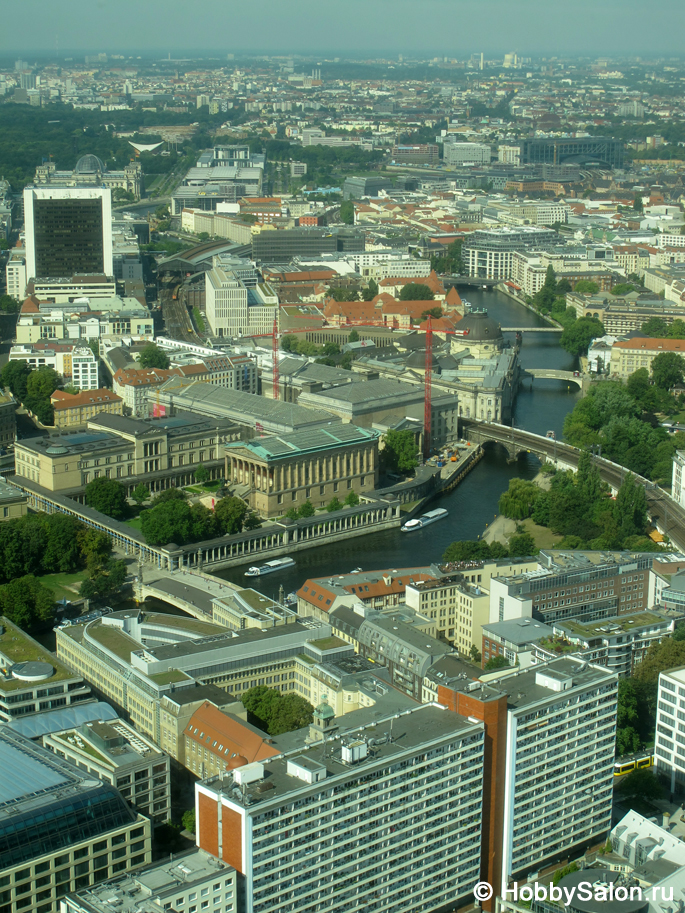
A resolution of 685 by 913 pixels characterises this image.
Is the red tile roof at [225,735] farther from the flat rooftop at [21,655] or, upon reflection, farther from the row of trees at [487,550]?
the row of trees at [487,550]

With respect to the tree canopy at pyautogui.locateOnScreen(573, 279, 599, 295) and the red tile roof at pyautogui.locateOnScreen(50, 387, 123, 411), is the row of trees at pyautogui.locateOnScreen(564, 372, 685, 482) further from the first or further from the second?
the tree canopy at pyautogui.locateOnScreen(573, 279, 599, 295)

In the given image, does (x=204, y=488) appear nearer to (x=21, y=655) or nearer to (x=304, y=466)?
(x=304, y=466)

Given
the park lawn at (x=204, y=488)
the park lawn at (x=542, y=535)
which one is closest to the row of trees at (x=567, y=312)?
Answer: the park lawn at (x=542, y=535)

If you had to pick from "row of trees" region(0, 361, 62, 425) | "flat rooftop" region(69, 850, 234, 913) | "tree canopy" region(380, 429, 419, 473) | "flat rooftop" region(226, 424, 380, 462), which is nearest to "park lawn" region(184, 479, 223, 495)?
"flat rooftop" region(226, 424, 380, 462)

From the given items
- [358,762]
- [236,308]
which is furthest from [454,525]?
[236,308]

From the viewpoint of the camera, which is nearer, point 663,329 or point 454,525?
point 454,525
